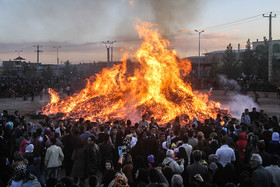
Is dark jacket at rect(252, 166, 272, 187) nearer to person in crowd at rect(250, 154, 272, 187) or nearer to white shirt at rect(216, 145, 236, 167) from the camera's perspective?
person in crowd at rect(250, 154, 272, 187)

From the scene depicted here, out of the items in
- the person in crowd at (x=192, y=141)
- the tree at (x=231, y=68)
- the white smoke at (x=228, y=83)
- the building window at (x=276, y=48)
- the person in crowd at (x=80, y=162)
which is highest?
the building window at (x=276, y=48)

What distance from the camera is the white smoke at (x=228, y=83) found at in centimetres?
3930

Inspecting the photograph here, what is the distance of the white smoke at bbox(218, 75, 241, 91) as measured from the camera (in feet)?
129

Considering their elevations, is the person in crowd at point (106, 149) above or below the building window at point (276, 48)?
below

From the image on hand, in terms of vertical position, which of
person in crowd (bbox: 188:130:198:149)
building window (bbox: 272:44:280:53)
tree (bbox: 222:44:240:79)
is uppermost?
building window (bbox: 272:44:280:53)

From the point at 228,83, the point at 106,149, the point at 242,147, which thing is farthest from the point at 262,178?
the point at 228,83

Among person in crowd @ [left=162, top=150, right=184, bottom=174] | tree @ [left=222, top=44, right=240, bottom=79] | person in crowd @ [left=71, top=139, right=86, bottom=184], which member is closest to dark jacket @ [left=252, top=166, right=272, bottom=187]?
person in crowd @ [left=162, top=150, right=184, bottom=174]

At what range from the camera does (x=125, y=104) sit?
1772cm

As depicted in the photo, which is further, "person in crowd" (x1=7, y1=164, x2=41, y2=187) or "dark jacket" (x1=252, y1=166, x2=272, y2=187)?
"dark jacket" (x1=252, y1=166, x2=272, y2=187)

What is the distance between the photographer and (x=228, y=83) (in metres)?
42.6

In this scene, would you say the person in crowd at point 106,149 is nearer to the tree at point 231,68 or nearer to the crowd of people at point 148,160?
the crowd of people at point 148,160

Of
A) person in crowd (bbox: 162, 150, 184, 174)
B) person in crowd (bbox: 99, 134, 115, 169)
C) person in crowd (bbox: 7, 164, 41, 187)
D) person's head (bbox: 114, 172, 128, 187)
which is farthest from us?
person in crowd (bbox: 99, 134, 115, 169)

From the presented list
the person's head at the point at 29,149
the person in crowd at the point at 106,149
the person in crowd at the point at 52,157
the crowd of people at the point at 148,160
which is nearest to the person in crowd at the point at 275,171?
the crowd of people at the point at 148,160

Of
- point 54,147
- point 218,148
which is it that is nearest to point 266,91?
point 218,148
